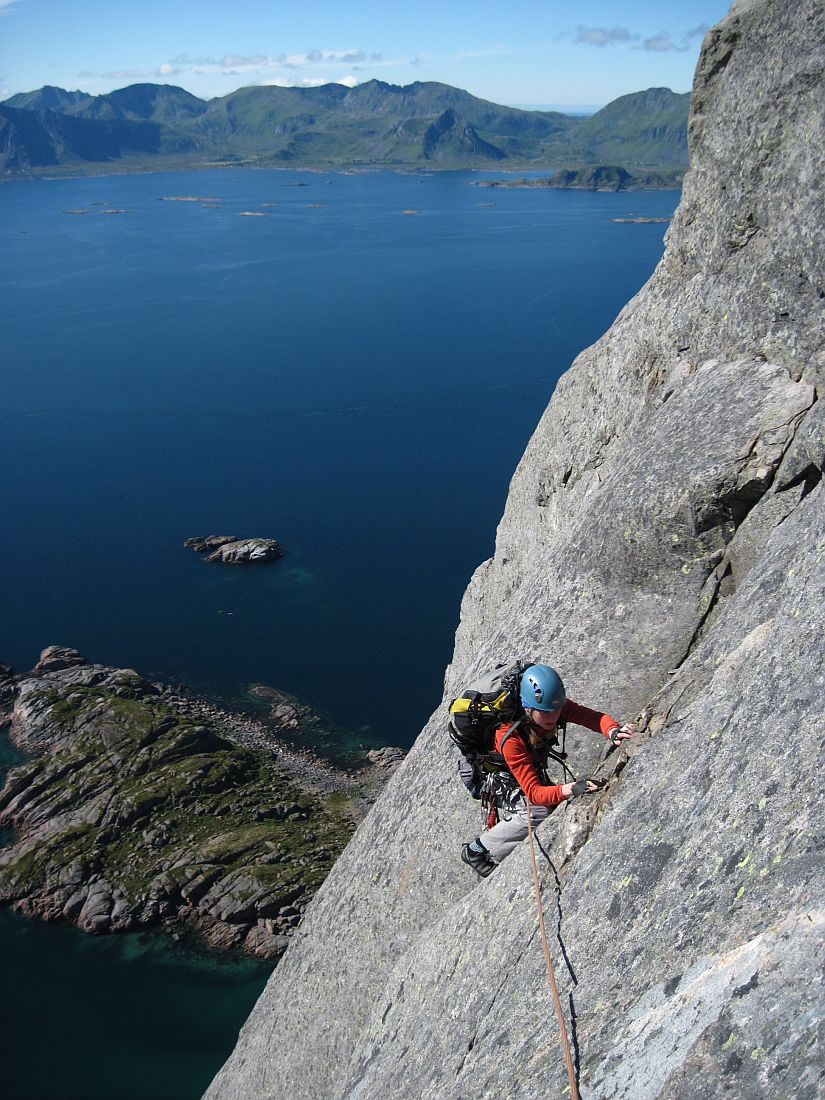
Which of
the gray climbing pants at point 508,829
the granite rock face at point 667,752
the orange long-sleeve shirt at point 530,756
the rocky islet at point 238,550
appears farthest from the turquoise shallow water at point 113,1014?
the rocky islet at point 238,550

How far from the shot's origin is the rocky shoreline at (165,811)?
1805 inches

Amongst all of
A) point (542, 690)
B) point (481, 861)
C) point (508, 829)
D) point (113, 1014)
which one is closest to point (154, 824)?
point (113, 1014)

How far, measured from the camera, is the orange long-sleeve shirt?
947 cm

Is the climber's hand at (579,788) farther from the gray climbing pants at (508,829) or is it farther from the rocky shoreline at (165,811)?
the rocky shoreline at (165,811)

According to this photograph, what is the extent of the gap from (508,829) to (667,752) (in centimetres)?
280

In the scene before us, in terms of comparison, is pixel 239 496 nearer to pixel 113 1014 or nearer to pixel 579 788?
pixel 113 1014

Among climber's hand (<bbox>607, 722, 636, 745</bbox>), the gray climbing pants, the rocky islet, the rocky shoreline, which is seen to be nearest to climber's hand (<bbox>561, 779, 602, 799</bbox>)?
climber's hand (<bbox>607, 722, 636, 745</bbox>)

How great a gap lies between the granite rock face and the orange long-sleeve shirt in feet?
2.06

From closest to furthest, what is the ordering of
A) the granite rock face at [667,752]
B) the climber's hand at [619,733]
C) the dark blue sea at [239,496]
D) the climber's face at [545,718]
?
the granite rock face at [667,752], the climber's face at [545,718], the climber's hand at [619,733], the dark blue sea at [239,496]

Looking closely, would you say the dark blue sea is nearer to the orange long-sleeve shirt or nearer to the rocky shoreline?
the rocky shoreline

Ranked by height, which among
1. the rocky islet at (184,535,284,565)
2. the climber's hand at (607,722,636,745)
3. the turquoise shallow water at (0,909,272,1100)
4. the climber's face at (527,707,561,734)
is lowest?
the turquoise shallow water at (0,909,272,1100)

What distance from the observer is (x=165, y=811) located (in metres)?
51.6

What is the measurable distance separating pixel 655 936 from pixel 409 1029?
15.6ft

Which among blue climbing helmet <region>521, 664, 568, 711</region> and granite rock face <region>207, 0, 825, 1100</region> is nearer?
granite rock face <region>207, 0, 825, 1100</region>
